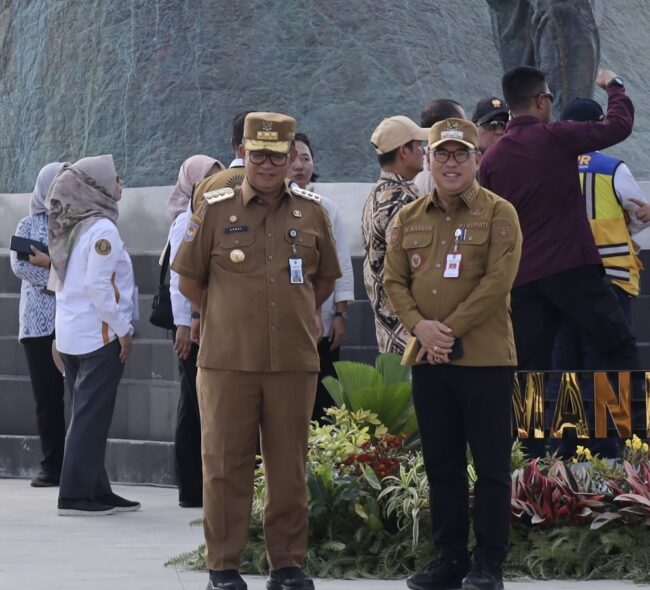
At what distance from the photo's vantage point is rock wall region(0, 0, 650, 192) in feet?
40.4

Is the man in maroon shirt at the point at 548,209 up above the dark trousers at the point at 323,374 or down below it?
above

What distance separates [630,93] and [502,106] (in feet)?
18.0

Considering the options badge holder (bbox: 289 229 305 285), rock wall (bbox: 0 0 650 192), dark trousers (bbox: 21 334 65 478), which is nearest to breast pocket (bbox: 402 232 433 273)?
badge holder (bbox: 289 229 305 285)

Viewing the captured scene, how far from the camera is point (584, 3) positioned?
9.69 metres

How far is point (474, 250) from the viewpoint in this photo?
619cm

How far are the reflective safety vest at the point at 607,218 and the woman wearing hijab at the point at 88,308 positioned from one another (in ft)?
7.14

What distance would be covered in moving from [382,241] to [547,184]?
2.54 ft

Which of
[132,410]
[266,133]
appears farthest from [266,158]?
[132,410]

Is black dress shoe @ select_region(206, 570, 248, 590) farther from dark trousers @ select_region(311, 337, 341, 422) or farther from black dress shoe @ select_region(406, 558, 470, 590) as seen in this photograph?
dark trousers @ select_region(311, 337, 341, 422)

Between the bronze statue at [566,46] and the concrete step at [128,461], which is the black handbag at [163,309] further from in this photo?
the bronze statue at [566,46]

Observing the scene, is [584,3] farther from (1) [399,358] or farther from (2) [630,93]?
(2) [630,93]

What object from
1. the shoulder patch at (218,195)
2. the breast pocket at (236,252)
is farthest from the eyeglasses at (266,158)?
the breast pocket at (236,252)

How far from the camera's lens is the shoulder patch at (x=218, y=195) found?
6.19m

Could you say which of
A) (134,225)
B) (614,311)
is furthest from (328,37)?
(614,311)
